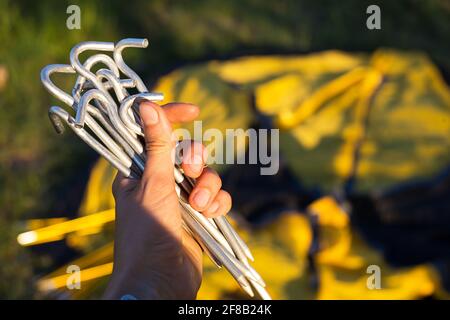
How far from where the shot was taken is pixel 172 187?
1188 mm

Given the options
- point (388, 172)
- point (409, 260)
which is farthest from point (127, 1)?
point (409, 260)

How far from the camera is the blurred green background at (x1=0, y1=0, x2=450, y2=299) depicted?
2494 mm

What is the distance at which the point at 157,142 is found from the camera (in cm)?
115

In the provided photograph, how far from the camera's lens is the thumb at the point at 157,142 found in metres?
1.12

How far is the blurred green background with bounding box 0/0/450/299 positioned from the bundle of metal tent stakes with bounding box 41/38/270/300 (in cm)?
119

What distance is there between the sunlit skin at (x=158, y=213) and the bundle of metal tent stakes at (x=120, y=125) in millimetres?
22

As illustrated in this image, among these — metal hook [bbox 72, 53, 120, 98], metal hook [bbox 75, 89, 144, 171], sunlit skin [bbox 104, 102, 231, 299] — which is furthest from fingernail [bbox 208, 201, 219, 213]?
metal hook [bbox 72, 53, 120, 98]

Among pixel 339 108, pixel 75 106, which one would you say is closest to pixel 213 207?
pixel 75 106

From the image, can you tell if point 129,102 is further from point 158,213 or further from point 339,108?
point 339,108

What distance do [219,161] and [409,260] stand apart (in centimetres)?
61

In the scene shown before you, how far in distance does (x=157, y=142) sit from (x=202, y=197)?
0.12 m

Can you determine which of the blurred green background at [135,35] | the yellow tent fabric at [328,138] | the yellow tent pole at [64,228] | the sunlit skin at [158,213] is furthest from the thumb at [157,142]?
the blurred green background at [135,35]

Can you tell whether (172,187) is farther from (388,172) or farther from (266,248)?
(388,172)

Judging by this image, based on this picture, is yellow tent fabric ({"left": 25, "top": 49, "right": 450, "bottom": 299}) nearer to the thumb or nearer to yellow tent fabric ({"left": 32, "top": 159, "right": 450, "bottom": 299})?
yellow tent fabric ({"left": 32, "top": 159, "right": 450, "bottom": 299})
